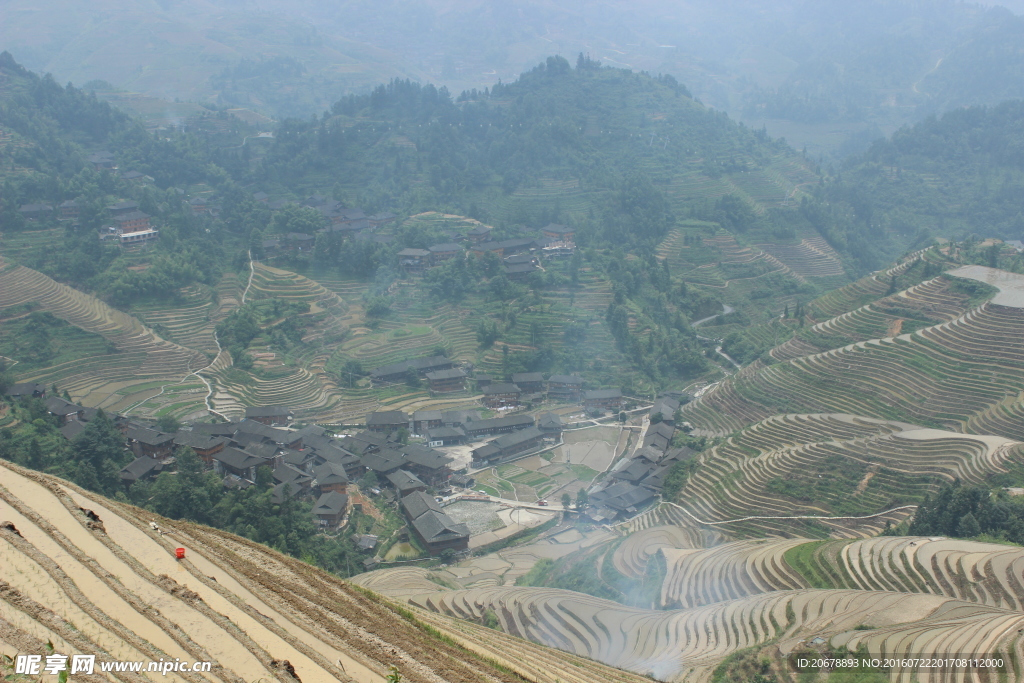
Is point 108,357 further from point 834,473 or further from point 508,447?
point 834,473

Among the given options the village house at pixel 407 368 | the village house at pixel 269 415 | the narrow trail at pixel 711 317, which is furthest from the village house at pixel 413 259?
the narrow trail at pixel 711 317

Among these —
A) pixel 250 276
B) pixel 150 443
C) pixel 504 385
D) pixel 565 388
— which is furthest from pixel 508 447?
pixel 250 276

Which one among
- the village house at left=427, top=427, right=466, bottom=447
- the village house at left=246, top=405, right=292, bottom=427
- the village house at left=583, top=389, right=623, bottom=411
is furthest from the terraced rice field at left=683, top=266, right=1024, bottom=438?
the village house at left=246, top=405, right=292, bottom=427

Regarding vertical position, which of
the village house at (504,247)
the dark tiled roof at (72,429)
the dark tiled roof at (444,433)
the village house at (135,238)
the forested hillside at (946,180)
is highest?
the forested hillside at (946,180)

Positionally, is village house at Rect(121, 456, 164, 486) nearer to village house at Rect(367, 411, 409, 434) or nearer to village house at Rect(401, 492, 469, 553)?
village house at Rect(401, 492, 469, 553)

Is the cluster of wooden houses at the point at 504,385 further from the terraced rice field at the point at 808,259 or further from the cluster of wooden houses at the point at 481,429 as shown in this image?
the terraced rice field at the point at 808,259

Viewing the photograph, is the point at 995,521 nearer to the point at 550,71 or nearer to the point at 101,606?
the point at 101,606

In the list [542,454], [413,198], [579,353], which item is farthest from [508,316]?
[413,198]
